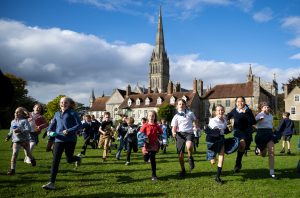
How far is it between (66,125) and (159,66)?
139 metres

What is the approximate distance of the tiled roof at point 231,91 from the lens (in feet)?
226

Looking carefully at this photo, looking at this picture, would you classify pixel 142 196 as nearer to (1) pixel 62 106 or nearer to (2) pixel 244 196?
(2) pixel 244 196

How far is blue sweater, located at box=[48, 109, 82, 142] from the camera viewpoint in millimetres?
7918

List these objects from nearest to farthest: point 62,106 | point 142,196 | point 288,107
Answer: point 142,196 → point 62,106 → point 288,107

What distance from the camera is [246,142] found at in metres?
9.70

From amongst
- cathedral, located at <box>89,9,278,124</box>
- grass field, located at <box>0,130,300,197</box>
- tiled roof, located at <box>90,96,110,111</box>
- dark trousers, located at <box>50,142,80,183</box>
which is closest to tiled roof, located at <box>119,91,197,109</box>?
cathedral, located at <box>89,9,278,124</box>

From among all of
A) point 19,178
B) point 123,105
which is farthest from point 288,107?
point 19,178

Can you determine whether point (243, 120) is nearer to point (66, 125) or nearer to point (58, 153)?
point (66, 125)

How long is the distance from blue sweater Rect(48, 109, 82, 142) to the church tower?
13353cm

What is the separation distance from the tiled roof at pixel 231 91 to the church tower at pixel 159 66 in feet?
226

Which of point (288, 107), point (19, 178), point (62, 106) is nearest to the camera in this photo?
point (62, 106)

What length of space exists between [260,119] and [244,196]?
10.6ft

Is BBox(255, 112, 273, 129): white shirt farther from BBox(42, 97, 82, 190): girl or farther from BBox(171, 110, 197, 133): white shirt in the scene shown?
BBox(42, 97, 82, 190): girl

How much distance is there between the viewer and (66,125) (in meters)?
8.05
